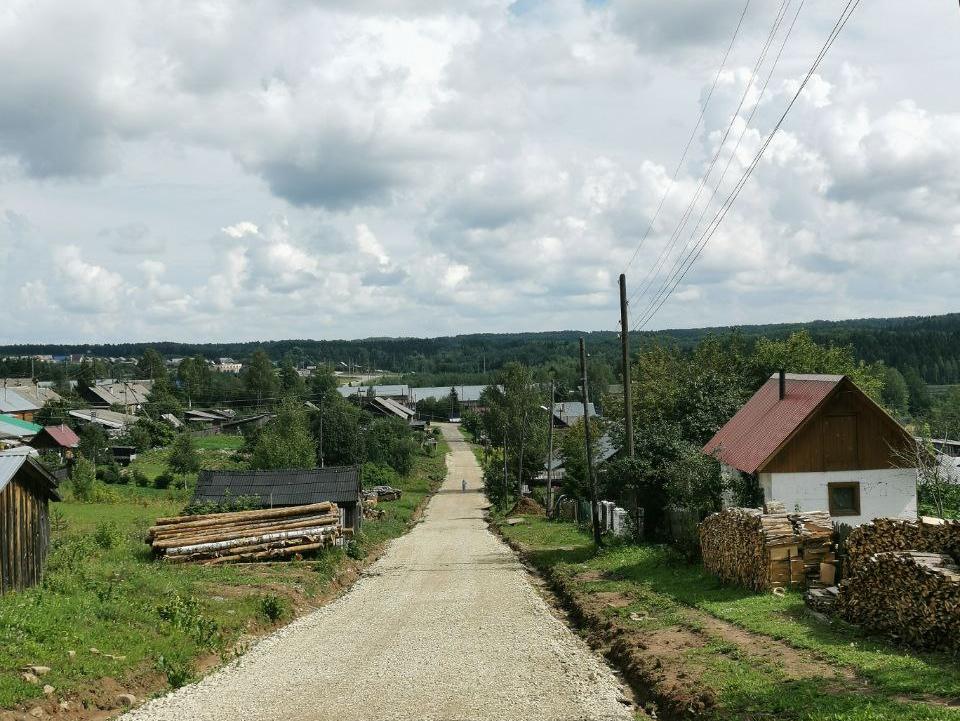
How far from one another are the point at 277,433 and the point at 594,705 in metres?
50.6

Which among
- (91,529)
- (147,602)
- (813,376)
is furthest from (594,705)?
(91,529)

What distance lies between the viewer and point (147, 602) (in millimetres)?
18922

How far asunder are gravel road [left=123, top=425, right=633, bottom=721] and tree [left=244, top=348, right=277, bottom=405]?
113036 mm

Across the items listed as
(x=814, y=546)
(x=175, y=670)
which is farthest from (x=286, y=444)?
(x=814, y=546)

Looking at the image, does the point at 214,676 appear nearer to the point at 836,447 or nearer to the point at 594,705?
the point at 594,705

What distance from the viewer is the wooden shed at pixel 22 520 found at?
18203 mm

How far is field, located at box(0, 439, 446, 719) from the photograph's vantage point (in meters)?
13.9

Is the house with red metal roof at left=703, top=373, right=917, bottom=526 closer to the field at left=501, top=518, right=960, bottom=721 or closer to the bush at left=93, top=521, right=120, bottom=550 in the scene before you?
the field at left=501, top=518, right=960, bottom=721

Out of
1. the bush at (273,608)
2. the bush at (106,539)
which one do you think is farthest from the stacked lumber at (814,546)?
the bush at (106,539)

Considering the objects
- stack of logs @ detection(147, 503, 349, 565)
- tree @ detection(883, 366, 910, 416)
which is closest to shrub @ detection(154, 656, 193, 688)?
stack of logs @ detection(147, 503, 349, 565)

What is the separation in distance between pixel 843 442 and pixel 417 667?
1955 centimetres

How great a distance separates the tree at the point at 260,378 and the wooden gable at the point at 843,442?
112 metres

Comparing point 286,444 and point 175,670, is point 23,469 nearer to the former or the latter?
point 175,670

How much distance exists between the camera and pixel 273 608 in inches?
845
